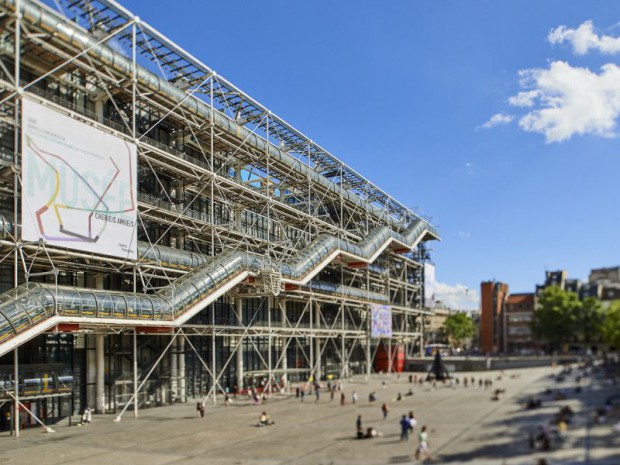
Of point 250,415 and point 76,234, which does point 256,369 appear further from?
point 76,234

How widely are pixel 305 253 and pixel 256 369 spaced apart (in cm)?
978

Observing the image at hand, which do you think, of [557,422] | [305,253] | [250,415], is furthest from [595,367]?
[305,253]

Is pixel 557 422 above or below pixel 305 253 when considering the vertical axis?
below

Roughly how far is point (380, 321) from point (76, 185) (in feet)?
123

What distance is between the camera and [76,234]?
99.1 feet

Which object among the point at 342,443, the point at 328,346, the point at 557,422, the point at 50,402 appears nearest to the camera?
the point at 557,422

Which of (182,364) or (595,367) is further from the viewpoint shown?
(182,364)

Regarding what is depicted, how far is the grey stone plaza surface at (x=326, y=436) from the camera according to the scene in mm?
20453

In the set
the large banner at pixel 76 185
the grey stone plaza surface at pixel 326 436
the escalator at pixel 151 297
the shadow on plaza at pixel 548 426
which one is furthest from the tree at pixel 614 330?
the large banner at pixel 76 185

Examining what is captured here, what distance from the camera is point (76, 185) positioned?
1204 inches

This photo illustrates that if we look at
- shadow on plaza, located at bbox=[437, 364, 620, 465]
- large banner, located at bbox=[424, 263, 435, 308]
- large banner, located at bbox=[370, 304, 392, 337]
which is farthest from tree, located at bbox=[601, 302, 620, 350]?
large banner, located at bbox=[424, 263, 435, 308]

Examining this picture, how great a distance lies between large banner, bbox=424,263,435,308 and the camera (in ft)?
267

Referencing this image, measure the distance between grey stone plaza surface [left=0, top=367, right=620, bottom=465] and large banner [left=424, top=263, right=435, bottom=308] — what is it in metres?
44.5

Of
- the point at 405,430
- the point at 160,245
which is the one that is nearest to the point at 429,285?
the point at 160,245
